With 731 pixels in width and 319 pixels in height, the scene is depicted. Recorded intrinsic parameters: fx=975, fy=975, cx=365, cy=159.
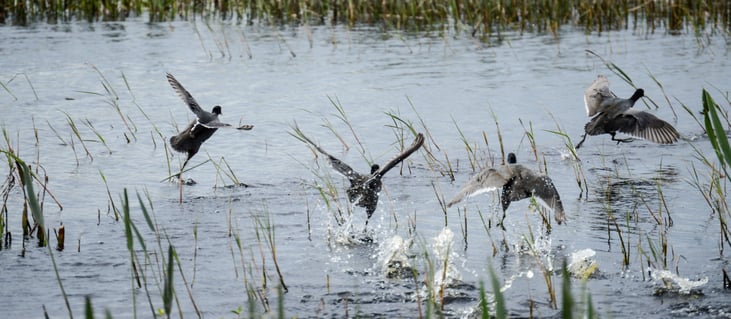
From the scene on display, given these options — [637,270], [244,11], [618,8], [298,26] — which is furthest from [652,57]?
[637,270]

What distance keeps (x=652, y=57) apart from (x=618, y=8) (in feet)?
10.8

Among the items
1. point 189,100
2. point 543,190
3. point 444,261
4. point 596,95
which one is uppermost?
point 189,100

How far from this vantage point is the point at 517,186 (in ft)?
21.7

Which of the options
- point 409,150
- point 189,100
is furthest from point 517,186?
point 189,100

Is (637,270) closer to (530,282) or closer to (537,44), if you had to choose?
(530,282)

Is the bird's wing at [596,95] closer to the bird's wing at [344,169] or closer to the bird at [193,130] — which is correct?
the bird's wing at [344,169]

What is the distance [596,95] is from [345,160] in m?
2.47

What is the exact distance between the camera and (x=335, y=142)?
32.8 ft

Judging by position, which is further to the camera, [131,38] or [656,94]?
[131,38]

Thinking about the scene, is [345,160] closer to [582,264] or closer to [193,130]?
[193,130]

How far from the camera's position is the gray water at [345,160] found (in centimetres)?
546

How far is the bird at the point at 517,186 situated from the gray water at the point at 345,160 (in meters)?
0.25

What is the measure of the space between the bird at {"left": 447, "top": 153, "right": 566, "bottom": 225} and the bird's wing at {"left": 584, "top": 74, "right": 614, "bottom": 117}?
2673 mm

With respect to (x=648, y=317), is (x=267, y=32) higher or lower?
higher
